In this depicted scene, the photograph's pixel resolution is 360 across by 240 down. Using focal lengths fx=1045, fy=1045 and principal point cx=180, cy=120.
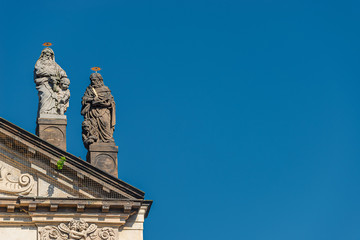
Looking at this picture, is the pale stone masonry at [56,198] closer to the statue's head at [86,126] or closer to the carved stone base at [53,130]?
the carved stone base at [53,130]

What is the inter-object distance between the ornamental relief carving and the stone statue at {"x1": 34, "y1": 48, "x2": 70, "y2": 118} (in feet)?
11.9

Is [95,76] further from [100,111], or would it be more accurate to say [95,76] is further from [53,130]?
[53,130]

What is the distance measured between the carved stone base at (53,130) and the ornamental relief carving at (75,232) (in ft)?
8.21

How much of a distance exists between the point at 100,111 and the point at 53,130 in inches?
60.6

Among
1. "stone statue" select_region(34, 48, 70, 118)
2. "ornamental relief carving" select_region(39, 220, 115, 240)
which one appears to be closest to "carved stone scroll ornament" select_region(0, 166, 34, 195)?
"ornamental relief carving" select_region(39, 220, 115, 240)

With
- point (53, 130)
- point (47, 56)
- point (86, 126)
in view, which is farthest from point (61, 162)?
point (47, 56)

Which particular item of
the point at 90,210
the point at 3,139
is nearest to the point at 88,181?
the point at 90,210

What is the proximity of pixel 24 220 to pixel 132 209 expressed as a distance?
9.83 feet

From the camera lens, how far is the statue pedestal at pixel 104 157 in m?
29.9

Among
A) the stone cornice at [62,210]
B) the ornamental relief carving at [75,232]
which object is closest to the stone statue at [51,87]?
the stone cornice at [62,210]

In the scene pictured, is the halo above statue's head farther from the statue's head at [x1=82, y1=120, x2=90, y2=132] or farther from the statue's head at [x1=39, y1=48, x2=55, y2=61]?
the statue's head at [x1=82, y1=120, x2=90, y2=132]

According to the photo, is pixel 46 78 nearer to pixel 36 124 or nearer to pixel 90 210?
pixel 36 124

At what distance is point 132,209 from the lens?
29.2m

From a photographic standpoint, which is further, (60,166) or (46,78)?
(46,78)
